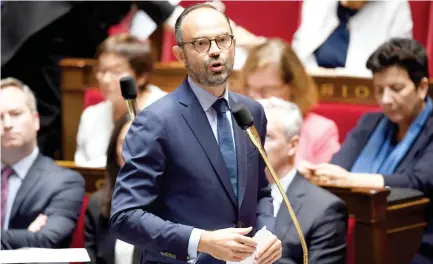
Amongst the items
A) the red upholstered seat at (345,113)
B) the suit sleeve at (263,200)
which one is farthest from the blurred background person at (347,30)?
the suit sleeve at (263,200)

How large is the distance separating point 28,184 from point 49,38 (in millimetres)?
611

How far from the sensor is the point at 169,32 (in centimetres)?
271

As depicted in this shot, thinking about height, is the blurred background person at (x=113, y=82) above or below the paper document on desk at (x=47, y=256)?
Result: above

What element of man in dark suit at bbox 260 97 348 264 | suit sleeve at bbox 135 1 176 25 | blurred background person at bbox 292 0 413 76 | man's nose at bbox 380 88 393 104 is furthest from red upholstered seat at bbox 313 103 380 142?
man in dark suit at bbox 260 97 348 264

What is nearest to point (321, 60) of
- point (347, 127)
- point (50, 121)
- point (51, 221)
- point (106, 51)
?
point (347, 127)

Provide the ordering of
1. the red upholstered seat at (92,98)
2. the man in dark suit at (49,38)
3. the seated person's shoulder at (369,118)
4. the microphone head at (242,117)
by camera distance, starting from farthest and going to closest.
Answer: the red upholstered seat at (92,98)
the man in dark suit at (49,38)
the seated person's shoulder at (369,118)
the microphone head at (242,117)

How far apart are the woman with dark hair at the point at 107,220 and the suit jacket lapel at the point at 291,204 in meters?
0.28

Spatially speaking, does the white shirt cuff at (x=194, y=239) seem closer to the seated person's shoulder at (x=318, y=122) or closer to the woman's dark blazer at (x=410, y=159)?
the woman's dark blazer at (x=410, y=159)

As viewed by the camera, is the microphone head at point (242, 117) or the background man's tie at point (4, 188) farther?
the background man's tie at point (4, 188)

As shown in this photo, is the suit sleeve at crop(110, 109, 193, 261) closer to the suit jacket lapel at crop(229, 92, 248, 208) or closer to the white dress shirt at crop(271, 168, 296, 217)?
the suit jacket lapel at crop(229, 92, 248, 208)

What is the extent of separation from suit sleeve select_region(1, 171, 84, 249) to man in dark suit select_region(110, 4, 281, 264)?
650mm

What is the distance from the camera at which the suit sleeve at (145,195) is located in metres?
1.08

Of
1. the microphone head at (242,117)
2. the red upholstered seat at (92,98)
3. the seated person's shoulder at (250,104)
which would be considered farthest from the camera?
the red upholstered seat at (92,98)

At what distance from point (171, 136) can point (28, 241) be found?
726mm
